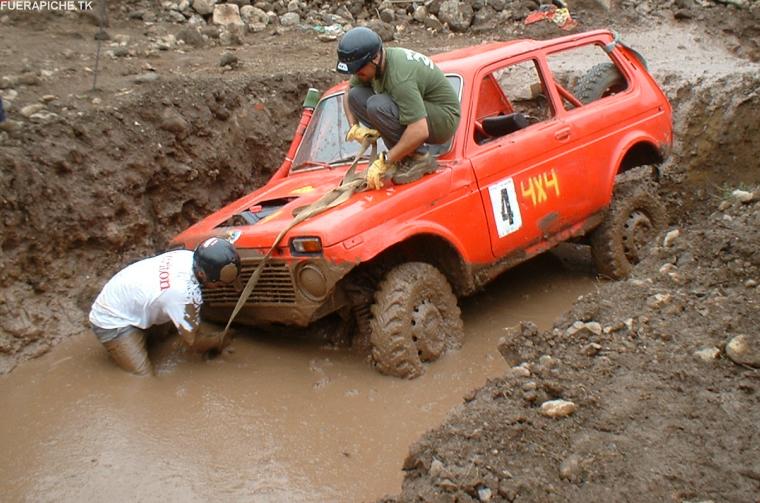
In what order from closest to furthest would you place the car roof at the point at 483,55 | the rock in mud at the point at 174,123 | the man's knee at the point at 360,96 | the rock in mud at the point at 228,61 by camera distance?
the man's knee at the point at 360,96 < the car roof at the point at 483,55 < the rock in mud at the point at 174,123 < the rock in mud at the point at 228,61

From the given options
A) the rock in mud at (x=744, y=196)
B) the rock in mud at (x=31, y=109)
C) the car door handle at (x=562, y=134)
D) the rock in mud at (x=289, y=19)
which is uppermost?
the rock in mud at (x=31, y=109)

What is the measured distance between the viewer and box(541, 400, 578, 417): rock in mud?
3.33 metres

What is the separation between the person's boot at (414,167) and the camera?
5.10 m

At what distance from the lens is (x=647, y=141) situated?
6426 millimetres

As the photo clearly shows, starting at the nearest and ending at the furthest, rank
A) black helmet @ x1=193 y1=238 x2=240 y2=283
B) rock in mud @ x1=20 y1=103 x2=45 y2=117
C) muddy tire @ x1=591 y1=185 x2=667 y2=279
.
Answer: black helmet @ x1=193 y1=238 x2=240 y2=283, muddy tire @ x1=591 y1=185 x2=667 y2=279, rock in mud @ x1=20 y1=103 x2=45 y2=117

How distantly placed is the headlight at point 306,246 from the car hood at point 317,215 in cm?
4

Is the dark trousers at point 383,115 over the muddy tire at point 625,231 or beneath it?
over

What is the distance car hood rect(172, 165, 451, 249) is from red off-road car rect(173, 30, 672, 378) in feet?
0.03

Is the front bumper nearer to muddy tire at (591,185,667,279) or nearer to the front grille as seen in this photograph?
the front grille

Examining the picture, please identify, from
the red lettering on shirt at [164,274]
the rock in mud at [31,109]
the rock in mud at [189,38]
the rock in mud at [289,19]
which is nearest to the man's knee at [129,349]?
the red lettering on shirt at [164,274]

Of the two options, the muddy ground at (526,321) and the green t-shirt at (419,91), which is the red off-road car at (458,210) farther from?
the muddy ground at (526,321)

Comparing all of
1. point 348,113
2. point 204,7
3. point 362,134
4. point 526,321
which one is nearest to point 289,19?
point 204,7

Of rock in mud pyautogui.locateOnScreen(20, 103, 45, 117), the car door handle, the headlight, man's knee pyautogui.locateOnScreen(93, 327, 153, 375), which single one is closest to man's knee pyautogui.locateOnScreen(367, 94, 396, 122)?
the headlight

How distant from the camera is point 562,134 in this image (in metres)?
5.88
